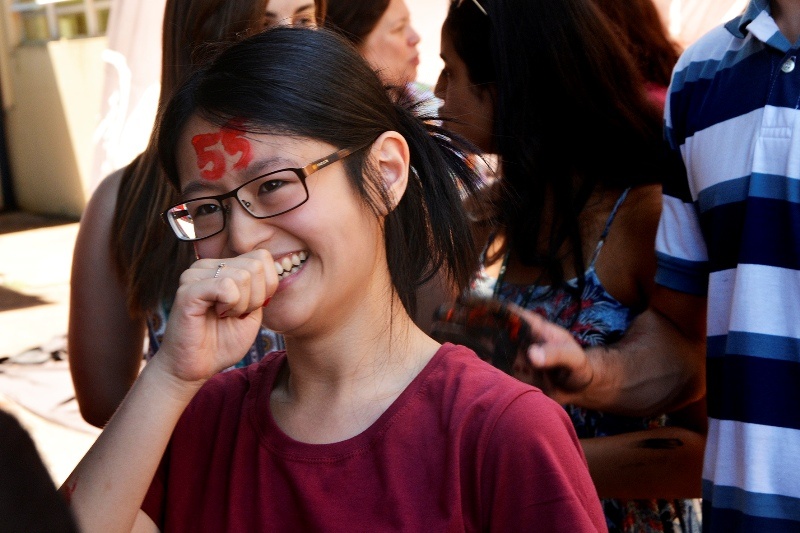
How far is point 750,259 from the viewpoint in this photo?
1.71m

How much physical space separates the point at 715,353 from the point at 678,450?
33 centimetres

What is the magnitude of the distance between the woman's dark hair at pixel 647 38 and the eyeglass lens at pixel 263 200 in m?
1.23

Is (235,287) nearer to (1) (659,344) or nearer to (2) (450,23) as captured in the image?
(1) (659,344)

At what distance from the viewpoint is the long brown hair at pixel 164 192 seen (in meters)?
2.17

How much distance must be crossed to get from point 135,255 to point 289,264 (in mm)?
878

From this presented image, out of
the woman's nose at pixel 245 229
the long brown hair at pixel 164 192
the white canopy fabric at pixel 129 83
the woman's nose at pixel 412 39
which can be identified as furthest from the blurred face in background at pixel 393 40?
the white canopy fabric at pixel 129 83

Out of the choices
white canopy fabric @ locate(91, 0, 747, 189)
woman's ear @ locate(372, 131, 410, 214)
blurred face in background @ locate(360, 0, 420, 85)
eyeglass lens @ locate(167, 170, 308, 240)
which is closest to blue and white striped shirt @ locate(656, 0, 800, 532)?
woman's ear @ locate(372, 131, 410, 214)

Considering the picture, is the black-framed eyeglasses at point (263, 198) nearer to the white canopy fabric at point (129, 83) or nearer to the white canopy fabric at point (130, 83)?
the white canopy fabric at point (129, 83)

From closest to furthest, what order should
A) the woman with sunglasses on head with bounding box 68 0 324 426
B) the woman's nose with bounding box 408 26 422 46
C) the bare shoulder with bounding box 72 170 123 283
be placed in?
the woman with sunglasses on head with bounding box 68 0 324 426, the bare shoulder with bounding box 72 170 123 283, the woman's nose with bounding box 408 26 422 46

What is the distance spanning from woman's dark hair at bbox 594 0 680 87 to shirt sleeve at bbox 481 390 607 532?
132cm

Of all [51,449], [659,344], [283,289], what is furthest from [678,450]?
[51,449]

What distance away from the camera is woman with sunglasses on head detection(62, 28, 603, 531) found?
137cm

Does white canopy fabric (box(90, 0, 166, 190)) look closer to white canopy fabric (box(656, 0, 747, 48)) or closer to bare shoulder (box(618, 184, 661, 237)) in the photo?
white canopy fabric (box(656, 0, 747, 48))

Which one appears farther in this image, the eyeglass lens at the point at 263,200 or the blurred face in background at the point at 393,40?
the blurred face in background at the point at 393,40
